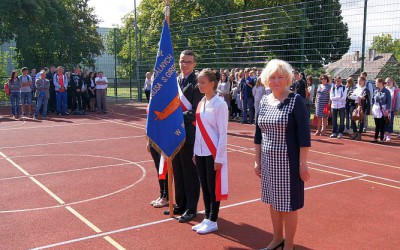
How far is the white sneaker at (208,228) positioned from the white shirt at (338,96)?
8935 mm

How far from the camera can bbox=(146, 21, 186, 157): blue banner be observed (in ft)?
18.4

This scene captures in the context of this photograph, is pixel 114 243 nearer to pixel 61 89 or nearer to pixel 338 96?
pixel 338 96

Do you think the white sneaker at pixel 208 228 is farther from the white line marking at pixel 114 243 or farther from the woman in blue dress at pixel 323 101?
the woman in blue dress at pixel 323 101

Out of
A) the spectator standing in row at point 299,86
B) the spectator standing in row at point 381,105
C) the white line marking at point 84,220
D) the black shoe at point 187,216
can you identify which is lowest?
the white line marking at point 84,220

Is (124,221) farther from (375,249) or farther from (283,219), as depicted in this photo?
(375,249)

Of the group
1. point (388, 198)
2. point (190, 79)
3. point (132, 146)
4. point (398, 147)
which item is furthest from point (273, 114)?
point (398, 147)

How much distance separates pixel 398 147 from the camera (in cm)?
1160

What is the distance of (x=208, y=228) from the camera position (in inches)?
204

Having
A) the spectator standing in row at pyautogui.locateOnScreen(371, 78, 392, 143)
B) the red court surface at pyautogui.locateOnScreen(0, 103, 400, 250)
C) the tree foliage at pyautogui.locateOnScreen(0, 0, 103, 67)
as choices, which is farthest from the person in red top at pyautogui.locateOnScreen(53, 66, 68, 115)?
the spectator standing in row at pyautogui.locateOnScreen(371, 78, 392, 143)

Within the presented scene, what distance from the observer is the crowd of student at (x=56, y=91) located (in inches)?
707

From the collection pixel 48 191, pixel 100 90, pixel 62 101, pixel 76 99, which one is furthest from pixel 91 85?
pixel 48 191

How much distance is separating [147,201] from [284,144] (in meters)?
3.03

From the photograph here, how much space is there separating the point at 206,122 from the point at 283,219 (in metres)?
1.43

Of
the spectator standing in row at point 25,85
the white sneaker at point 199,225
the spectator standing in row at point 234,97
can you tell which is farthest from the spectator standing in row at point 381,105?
the spectator standing in row at point 25,85
